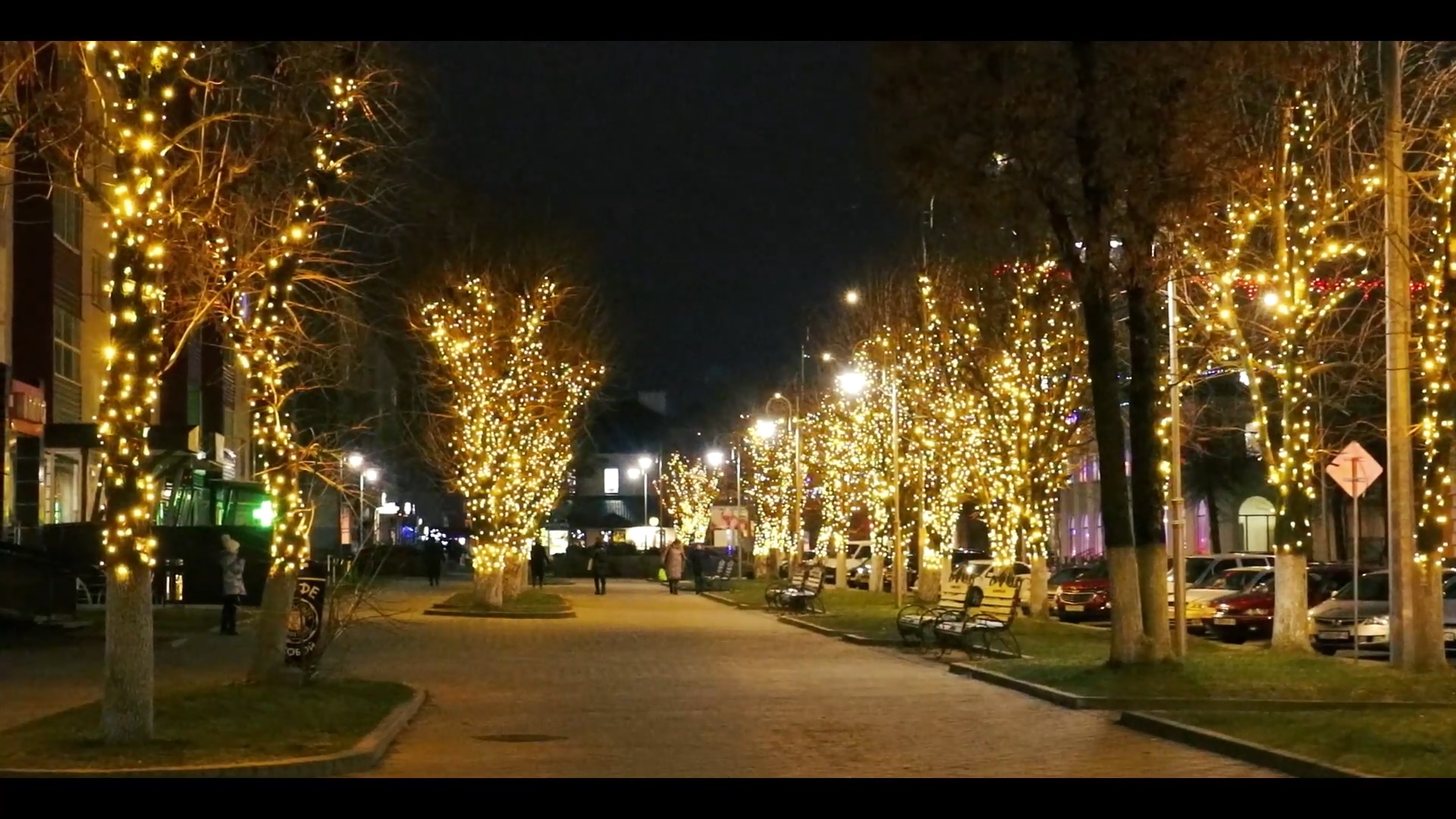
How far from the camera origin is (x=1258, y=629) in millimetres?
34438

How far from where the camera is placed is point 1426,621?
870 inches

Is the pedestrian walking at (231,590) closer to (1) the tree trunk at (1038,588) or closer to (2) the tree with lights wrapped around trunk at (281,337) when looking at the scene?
(2) the tree with lights wrapped around trunk at (281,337)

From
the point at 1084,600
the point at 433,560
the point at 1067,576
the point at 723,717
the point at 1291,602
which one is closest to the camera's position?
the point at 723,717

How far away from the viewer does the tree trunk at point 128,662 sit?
48.7ft

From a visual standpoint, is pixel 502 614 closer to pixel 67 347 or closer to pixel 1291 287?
pixel 67 347

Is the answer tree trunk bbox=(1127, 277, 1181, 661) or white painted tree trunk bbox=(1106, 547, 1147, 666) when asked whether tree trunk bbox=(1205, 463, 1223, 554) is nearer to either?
tree trunk bbox=(1127, 277, 1181, 661)

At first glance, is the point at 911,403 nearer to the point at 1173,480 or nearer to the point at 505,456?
the point at 505,456

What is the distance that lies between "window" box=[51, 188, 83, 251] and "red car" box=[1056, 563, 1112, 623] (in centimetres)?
2425

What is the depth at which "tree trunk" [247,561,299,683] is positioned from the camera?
1950 centimetres

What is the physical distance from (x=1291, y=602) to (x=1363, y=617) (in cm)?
355

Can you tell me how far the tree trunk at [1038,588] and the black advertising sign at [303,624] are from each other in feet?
66.6

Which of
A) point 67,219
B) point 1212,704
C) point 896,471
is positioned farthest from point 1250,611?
point 67,219

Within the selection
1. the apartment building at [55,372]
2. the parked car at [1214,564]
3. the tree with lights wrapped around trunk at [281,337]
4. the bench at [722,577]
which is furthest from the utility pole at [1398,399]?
the bench at [722,577]
